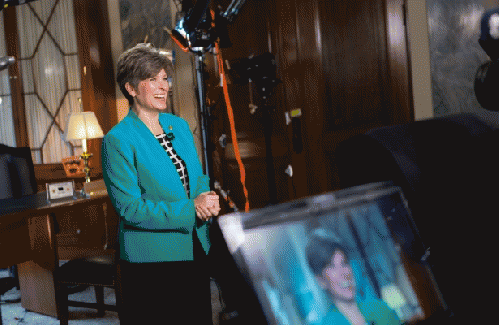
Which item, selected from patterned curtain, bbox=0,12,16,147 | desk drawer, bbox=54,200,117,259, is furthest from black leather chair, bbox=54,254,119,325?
patterned curtain, bbox=0,12,16,147

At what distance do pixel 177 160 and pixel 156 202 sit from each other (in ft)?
0.56

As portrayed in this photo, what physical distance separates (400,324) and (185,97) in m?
3.44

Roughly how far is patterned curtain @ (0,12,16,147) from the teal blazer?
3.81m

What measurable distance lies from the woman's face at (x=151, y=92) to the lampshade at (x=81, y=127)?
7.97 feet

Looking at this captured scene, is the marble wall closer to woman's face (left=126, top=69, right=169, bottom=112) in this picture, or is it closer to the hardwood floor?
the hardwood floor

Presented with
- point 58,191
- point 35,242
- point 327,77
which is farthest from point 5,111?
point 327,77

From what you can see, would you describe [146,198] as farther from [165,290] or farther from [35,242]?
[35,242]

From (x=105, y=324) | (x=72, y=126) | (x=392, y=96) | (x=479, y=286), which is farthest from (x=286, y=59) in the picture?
(x=479, y=286)

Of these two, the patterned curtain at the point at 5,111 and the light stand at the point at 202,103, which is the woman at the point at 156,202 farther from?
the patterned curtain at the point at 5,111

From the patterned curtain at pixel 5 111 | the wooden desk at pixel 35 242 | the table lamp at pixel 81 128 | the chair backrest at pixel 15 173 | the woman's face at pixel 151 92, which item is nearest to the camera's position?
the woman's face at pixel 151 92

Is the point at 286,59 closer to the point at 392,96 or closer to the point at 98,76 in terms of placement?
the point at 392,96

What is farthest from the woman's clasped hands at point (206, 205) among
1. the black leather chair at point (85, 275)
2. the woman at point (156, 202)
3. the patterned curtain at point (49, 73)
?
the patterned curtain at point (49, 73)

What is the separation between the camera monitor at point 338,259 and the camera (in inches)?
24.3

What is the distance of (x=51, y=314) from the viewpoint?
101 inches
